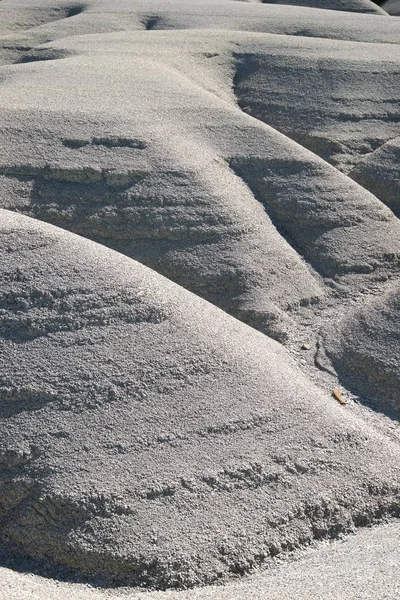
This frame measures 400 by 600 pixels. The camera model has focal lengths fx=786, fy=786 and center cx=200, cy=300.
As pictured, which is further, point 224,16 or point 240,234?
point 224,16

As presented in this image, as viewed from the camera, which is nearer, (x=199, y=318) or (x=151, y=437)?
(x=151, y=437)

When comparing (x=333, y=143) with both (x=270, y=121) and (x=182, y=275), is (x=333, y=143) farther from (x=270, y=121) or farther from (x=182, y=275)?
(x=182, y=275)

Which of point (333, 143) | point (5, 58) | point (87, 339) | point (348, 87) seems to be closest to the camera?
point (87, 339)

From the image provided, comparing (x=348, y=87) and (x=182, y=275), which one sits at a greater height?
(x=348, y=87)

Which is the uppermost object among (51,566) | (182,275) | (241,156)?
(241,156)

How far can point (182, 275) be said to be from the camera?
4.70 meters

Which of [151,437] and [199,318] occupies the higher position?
[199,318]

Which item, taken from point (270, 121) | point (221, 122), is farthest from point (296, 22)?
point (221, 122)

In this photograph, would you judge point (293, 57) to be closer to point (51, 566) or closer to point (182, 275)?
point (182, 275)

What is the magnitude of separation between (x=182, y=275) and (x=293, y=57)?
3.19m

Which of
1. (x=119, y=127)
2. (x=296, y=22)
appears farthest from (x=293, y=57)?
(x=119, y=127)

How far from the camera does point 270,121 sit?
21.1 ft

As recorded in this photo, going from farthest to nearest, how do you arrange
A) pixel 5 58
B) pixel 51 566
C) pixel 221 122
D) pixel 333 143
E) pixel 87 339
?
pixel 5 58 < pixel 333 143 < pixel 221 122 < pixel 87 339 < pixel 51 566

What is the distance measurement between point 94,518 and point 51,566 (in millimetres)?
242
